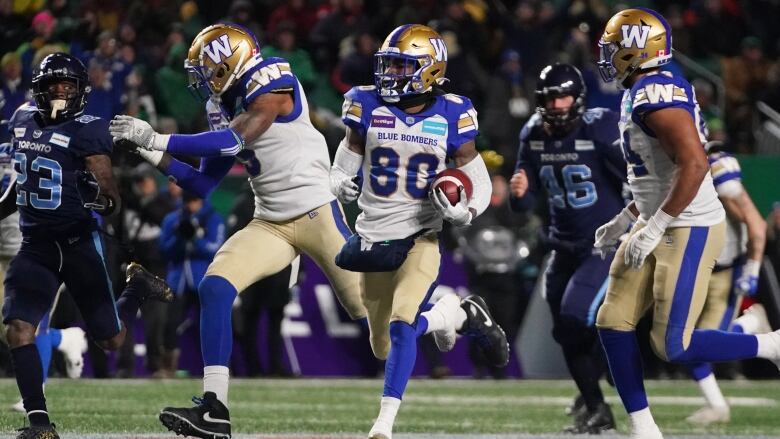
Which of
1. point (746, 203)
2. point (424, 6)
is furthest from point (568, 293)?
point (424, 6)

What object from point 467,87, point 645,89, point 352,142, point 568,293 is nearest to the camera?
point 645,89

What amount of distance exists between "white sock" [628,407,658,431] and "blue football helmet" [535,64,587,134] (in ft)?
6.92

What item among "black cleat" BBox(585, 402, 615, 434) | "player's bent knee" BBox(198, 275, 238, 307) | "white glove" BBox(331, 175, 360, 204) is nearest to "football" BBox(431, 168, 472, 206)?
"white glove" BBox(331, 175, 360, 204)

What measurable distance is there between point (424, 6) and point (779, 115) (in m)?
3.87

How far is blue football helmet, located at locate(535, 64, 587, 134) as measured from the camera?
7.66 meters

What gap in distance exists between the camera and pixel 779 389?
1146 cm

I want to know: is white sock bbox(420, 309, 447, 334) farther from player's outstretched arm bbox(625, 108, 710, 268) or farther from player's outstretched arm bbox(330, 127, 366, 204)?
player's outstretched arm bbox(625, 108, 710, 268)

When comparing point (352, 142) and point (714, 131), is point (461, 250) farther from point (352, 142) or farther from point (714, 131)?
point (352, 142)

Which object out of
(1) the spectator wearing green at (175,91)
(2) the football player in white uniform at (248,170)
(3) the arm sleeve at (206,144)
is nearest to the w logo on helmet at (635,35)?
(2) the football player in white uniform at (248,170)

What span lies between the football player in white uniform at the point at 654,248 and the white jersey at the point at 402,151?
70cm

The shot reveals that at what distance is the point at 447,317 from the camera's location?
264 inches

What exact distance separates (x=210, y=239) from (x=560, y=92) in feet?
15.4

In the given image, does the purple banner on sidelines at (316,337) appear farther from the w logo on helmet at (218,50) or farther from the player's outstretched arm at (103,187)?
the w logo on helmet at (218,50)

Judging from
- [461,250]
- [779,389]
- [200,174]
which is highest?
[200,174]
